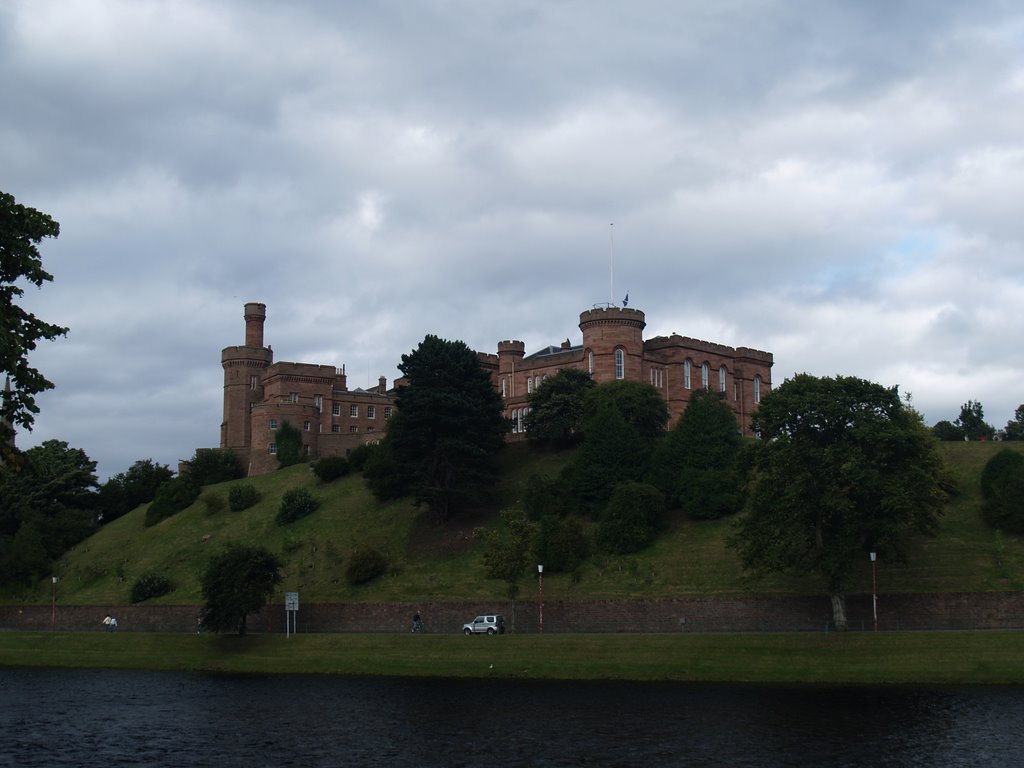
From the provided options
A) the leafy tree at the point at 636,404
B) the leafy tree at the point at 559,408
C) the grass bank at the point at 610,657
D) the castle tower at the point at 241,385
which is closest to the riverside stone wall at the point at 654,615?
the grass bank at the point at 610,657

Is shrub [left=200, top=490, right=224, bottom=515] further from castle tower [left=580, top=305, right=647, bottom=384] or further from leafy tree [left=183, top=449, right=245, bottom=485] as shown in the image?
castle tower [left=580, top=305, right=647, bottom=384]

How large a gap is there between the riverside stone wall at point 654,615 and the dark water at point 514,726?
37.9 ft

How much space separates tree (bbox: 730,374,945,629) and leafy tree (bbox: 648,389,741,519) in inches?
632

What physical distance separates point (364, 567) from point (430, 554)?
549 centimetres

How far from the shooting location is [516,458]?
296ft

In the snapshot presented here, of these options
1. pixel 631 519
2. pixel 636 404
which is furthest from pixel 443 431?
pixel 631 519

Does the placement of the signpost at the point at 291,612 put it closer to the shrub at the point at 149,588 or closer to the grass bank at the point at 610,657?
the grass bank at the point at 610,657

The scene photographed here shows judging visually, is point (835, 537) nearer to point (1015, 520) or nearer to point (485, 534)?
point (1015, 520)

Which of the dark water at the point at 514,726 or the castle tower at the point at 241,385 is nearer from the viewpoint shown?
the dark water at the point at 514,726

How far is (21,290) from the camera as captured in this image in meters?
28.6

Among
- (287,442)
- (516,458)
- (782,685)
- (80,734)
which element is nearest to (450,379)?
(516,458)

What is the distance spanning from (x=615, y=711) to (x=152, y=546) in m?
59.4

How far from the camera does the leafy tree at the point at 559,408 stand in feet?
287

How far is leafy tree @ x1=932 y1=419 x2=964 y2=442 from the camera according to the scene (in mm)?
95500
